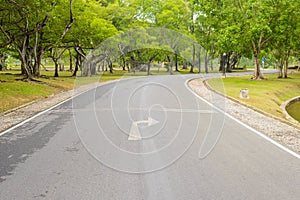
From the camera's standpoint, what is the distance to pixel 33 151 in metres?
7.32

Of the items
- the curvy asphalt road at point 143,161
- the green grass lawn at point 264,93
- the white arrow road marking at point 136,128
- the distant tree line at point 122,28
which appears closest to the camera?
the curvy asphalt road at point 143,161

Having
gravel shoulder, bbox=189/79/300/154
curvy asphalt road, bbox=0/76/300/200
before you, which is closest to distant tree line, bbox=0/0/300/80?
gravel shoulder, bbox=189/79/300/154

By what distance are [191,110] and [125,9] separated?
111 feet

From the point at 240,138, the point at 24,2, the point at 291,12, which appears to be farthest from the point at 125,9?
the point at 240,138

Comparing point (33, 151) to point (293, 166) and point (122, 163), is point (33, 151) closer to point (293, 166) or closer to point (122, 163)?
point (122, 163)

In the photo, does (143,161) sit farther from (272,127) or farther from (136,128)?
(272,127)

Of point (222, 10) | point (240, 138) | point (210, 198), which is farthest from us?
point (222, 10)

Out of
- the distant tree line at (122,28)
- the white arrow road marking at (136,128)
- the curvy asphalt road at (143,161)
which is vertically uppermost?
the distant tree line at (122,28)

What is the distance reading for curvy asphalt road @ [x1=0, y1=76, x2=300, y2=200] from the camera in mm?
4988

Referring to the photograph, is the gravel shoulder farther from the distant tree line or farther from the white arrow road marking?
the distant tree line

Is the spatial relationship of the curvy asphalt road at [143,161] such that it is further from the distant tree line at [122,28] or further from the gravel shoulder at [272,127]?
the distant tree line at [122,28]

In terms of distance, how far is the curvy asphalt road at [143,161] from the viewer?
499 centimetres

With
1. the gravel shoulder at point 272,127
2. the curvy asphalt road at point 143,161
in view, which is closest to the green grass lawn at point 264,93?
the gravel shoulder at point 272,127

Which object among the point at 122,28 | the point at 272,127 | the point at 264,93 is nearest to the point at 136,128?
the point at 272,127
